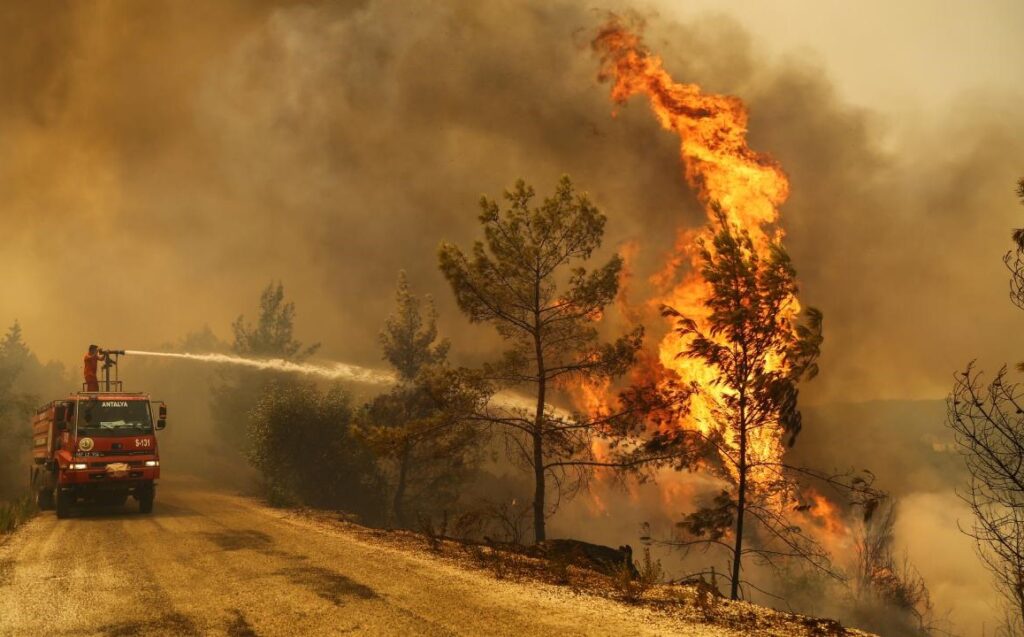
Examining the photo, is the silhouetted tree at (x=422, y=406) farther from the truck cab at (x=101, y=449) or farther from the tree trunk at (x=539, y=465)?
the truck cab at (x=101, y=449)

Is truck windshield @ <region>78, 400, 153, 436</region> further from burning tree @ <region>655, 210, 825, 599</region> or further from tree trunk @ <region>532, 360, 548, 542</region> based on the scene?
burning tree @ <region>655, 210, 825, 599</region>

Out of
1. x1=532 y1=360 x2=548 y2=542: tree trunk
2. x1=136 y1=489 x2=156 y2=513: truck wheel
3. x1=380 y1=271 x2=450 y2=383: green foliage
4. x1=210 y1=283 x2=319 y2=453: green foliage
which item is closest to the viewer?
x1=532 y1=360 x2=548 y2=542: tree trunk

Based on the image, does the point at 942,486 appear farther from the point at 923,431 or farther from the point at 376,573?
the point at 376,573

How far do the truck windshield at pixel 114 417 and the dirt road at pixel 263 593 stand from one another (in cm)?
343

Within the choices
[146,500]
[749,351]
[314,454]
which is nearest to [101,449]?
[146,500]

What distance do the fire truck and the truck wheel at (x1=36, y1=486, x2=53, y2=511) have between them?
2.06ft

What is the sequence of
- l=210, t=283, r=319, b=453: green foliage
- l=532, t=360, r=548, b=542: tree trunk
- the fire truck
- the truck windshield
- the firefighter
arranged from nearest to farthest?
1. l=532, t=360, r=548, b=542: tree trunk
2. the fire truck
3. the truck windshield
4. the firefighter
5. l=210, t=283, r=319, b=453: green foliage

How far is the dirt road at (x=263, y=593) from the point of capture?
8.66m

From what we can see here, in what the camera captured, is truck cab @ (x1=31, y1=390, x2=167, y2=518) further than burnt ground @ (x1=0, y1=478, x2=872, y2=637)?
Yes

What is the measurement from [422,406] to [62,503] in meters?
14.7

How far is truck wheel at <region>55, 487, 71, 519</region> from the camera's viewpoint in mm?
18562

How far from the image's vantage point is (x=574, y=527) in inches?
2073

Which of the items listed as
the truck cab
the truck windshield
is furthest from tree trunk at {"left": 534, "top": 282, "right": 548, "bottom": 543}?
the truck windshield

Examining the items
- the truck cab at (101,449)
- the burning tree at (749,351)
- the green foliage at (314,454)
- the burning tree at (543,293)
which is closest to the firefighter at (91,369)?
the truck cab at (101,449)
